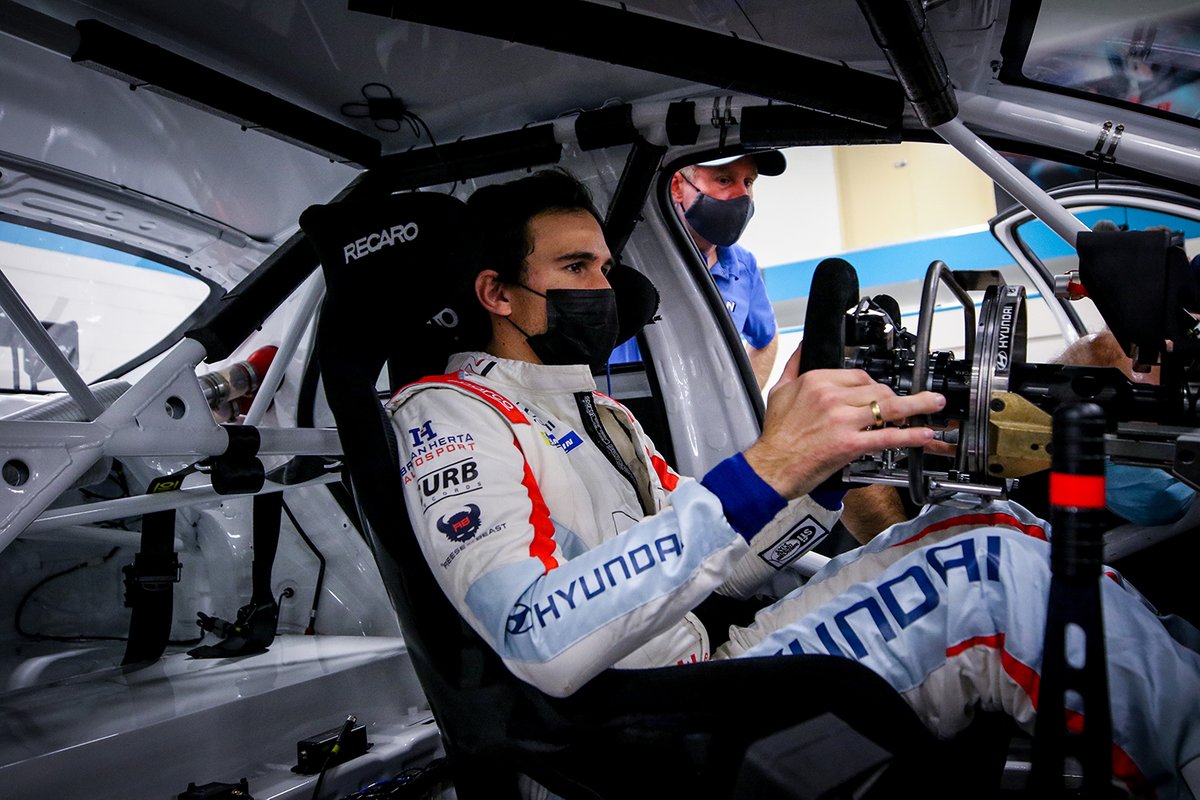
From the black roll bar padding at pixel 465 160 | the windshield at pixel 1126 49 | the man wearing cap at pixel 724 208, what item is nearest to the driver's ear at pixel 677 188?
the man wearing cap at pixel 724 208

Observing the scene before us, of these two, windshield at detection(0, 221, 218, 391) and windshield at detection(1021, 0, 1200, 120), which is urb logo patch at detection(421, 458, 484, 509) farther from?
windshield at detection(0, 221, 218, 391)

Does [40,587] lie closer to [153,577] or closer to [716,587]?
[153,577]

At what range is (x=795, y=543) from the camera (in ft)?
4.99

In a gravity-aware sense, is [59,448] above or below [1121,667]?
above

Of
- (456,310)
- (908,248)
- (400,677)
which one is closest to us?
(456,310)

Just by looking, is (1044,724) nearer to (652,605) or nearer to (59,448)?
(652,605)

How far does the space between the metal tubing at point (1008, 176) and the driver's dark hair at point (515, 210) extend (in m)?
0.69

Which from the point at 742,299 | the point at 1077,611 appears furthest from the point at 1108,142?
the point at 742,299

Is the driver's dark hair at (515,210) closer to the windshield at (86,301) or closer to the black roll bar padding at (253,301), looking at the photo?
the black roll bar padding at (253,301)

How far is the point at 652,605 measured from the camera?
1065 millimetres

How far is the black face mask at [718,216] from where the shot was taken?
103 inches

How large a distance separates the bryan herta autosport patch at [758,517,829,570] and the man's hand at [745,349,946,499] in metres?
0.45

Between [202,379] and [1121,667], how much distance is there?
2.32 m

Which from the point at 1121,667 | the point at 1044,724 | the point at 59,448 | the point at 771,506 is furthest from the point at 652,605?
the point at 59,448
